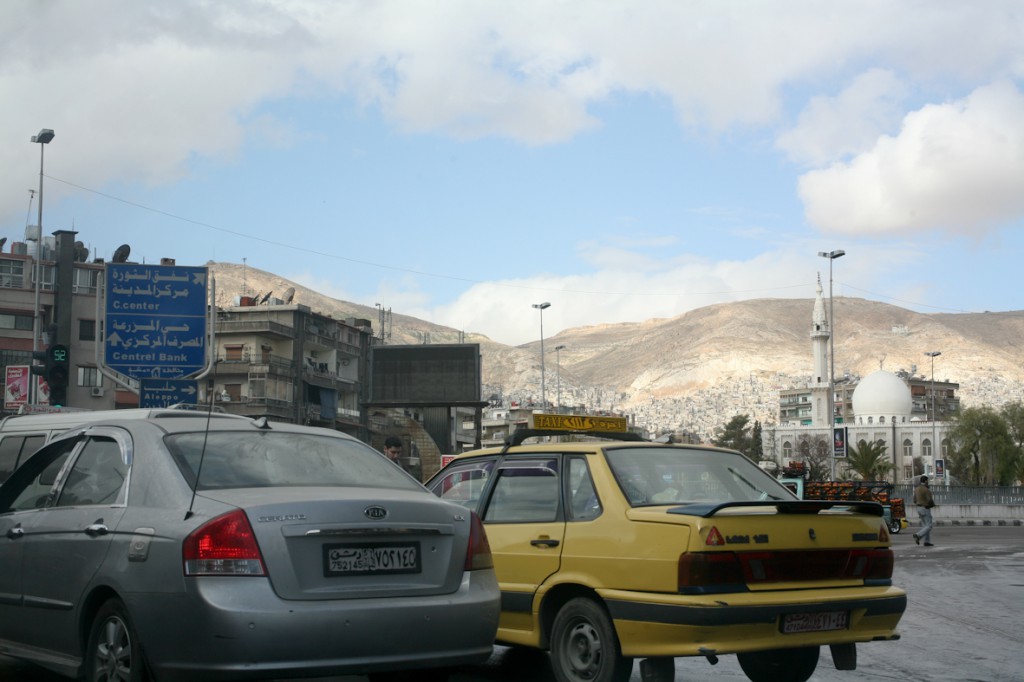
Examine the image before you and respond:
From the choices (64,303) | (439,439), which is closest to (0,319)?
(64,303)

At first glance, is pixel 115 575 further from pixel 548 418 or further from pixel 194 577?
pixel 548 418

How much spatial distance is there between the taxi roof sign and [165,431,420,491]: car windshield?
7.59ft

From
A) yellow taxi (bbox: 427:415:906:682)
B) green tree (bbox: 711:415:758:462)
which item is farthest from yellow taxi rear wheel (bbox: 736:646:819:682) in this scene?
green tree (bbox: 711:415:758:462)

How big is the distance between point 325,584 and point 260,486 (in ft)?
2.20

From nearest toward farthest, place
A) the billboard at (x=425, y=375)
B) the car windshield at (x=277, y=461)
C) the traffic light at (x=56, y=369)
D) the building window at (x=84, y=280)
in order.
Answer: the car windshield at (x=277, y=461) < the traffic light at (x=56, y=369) < the billboard at (x=425, y=375) < the building window at (x=84, y=280)

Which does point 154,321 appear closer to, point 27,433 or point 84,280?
point 27,433

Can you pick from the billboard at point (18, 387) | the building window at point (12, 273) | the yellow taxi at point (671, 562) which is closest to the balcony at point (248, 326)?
the building window at point (12, 273)

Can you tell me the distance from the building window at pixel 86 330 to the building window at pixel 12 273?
5.72 m

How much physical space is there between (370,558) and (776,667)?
3.46 metres

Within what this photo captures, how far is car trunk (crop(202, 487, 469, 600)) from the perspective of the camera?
5.42m

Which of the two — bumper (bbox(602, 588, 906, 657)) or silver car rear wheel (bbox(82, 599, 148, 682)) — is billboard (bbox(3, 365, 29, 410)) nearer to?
silver car rear wheel (bbox(82, 599, 148, 682))

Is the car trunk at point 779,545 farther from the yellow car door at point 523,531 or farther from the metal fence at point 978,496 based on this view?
the metal fence at point 978,496

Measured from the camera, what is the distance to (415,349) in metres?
55.5

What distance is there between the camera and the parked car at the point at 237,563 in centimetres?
531
